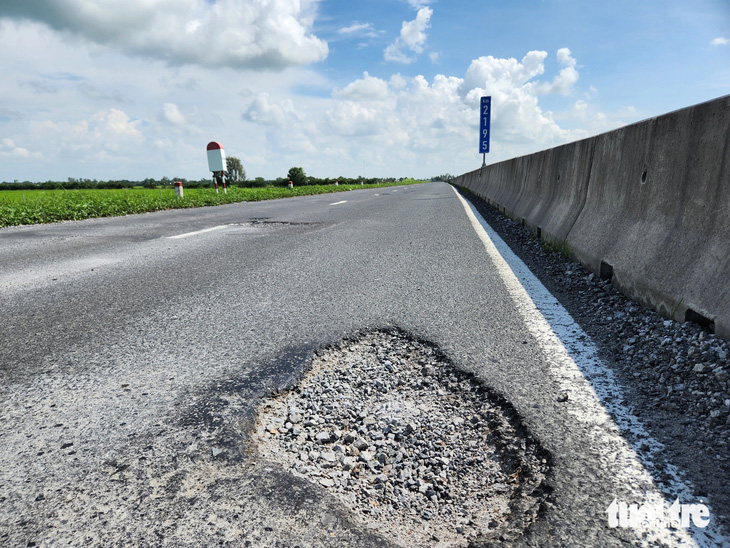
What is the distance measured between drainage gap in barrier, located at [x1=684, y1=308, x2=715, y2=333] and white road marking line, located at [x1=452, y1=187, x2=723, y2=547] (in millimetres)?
466

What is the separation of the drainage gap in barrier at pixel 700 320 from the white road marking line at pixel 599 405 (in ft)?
1.53

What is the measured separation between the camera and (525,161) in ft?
26.9

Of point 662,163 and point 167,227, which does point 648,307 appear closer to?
point 662,163

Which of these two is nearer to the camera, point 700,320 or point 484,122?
point 700,320

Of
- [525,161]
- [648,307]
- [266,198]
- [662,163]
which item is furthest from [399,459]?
[266,198]

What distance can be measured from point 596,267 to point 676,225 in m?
0.98

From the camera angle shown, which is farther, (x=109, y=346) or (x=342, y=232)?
(x=342, y=232)

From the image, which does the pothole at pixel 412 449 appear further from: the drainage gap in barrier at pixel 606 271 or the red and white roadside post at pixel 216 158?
the red and white roadside post at pixel 216 158

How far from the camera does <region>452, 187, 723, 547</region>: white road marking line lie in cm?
133

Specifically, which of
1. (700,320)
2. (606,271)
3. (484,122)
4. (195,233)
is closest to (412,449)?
(700,320)

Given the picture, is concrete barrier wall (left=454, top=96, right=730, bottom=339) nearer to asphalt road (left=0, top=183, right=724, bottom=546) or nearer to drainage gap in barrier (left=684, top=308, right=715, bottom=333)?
drainage gap in barrier (left=684, top=308, right=715, bottom=333)

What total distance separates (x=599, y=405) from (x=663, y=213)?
65.5 inches

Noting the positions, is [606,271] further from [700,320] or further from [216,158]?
[216,158]

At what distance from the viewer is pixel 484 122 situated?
2362 cm
